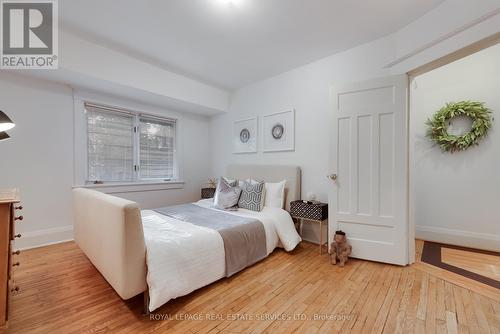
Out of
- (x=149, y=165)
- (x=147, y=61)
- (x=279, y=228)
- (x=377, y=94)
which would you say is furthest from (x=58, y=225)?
(x=377, y=94)

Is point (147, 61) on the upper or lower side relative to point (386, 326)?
upper

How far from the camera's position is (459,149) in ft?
9.41

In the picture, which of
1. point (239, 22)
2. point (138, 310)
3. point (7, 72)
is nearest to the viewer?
point (138, 310)

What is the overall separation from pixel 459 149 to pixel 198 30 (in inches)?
146

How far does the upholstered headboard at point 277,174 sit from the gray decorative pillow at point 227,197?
0.59 metres

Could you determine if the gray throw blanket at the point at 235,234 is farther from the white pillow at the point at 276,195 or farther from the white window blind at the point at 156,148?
the white window blind at the point at 156,148

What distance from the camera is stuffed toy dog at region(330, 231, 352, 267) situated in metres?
2.36

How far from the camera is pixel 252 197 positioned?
9.71 ft

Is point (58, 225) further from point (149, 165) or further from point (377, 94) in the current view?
point (377, 94)

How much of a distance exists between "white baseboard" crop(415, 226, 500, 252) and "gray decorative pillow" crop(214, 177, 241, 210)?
275cm

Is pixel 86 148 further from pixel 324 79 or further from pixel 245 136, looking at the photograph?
pixel 324 79

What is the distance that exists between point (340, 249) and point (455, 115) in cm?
248

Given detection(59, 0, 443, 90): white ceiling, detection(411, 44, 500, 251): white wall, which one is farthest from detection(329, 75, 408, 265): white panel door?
detection(59, 0, 443, 90): white ceiling

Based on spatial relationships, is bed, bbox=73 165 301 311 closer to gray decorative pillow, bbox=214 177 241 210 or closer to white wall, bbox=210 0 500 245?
gray decorative pillow, bbox=214 177 241 210
